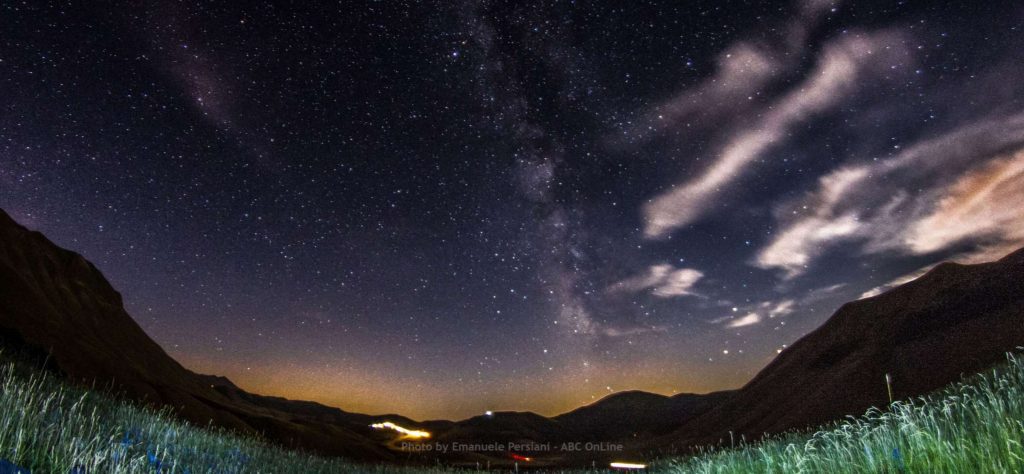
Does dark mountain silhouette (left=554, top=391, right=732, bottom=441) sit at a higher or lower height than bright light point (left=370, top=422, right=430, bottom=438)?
lower

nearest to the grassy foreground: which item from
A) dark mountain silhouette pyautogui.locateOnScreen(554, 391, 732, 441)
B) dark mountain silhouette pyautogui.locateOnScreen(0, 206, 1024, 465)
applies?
dark mountain silhouette pyautogui.locateOnScreen(0, 206, 1024, 465)

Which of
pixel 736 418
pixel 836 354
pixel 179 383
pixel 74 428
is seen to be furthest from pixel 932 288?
pixel 179 383

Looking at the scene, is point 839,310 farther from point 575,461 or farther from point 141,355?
point 141,355

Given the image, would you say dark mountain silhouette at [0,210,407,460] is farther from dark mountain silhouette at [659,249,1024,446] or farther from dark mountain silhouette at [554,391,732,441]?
dark mountain silhouette at [554,391,732,441]

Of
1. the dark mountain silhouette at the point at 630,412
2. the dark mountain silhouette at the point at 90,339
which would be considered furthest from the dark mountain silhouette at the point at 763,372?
the dark mountain silhouette at the point at 630,412

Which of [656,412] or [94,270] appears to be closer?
[94,270]

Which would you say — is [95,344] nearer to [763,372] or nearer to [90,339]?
[90,339]

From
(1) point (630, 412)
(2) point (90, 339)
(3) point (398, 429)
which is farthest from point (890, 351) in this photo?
(1) point (630, 412)

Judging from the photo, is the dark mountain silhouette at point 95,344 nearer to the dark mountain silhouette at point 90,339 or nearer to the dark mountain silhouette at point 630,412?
the dark mountain silhouette at point 90,339

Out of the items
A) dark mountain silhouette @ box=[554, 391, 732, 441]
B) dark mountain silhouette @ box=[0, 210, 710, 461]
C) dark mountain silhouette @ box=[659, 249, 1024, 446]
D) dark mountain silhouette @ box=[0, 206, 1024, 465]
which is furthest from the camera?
dark mountain silhouette @ box=[554, 391, 732, 441]
